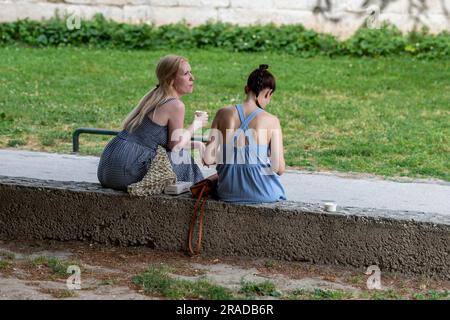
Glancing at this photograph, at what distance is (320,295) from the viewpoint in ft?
19.8

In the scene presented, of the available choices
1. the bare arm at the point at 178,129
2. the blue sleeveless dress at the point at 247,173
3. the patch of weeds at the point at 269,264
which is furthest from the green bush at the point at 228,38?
the patch of weeds at the point at 269,264

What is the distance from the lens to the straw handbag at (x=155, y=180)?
697 centimetres

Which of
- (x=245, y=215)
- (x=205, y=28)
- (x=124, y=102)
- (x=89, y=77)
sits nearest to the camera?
(x=245, y=215)

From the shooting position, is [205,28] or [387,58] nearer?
[387,58]

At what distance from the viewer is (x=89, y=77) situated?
45.3ft

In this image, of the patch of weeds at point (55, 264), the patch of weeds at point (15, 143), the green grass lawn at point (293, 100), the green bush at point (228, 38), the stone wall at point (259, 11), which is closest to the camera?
the patch of weeds at point (55, 264)

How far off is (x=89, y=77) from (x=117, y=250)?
700 cm

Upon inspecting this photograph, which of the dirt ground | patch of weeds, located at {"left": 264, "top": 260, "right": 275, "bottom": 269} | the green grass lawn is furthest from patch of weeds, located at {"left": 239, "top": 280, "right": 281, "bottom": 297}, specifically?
the green grass lawn

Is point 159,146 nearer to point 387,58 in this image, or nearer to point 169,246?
point 169,246

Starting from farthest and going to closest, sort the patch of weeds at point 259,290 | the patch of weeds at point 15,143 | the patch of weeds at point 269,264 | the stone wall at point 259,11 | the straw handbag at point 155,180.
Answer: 1. the stone wall at point 259,11
2. the patch of weeds at point 15,143
3. the straw handbag at point 155,180
4. the patch of weeds at point 269,264
5. the patch of weeds at point 259,290

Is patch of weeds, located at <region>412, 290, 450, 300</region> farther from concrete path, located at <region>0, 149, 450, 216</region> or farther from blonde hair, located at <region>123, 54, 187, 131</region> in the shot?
blonde hair, located at <region>123, 54, 187, 131</region>

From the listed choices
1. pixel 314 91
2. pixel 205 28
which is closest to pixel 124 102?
pixel 314 91

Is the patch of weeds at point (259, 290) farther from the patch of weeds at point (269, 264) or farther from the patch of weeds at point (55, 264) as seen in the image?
the patch of weeds at point (55, 264)

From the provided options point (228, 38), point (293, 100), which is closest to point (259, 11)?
point (228, 38)
